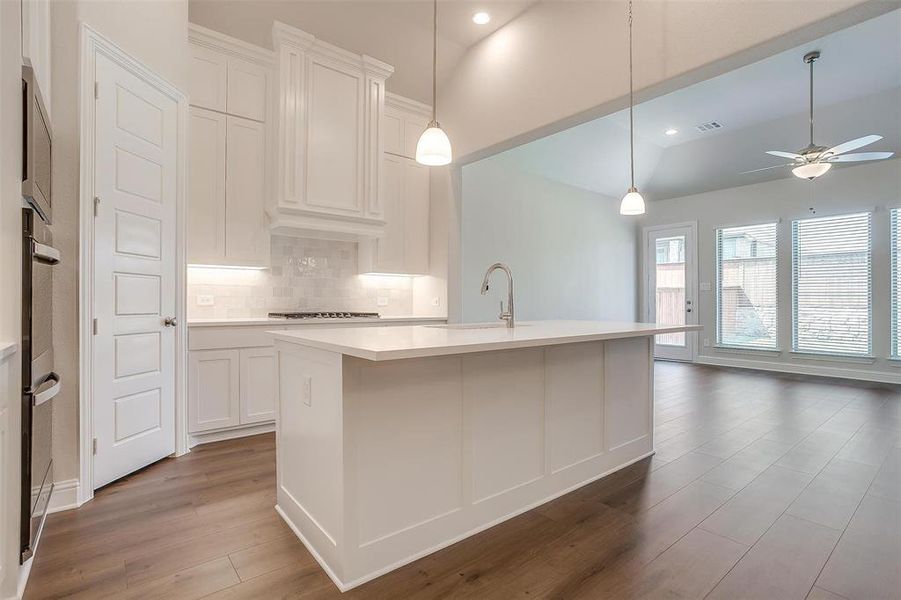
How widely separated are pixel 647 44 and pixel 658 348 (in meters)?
6.40

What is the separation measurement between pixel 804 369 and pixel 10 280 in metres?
8.49

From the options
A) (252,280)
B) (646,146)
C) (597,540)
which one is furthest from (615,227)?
(597,540)

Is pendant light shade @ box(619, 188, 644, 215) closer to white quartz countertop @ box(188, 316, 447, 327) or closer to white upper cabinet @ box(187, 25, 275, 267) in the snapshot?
white quartz countertop @ box(188, 316, 447, 327)

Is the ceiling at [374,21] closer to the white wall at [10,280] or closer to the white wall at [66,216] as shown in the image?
the white wall at [66,216]

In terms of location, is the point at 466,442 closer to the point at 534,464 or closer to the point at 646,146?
the point at 534,464

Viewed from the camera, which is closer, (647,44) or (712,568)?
(712,568)

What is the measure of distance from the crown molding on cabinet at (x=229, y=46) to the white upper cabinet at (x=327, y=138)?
0.58 ft

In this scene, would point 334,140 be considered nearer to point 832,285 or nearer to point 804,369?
point 832,285

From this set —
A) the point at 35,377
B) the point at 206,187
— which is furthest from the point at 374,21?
the point at 35,377

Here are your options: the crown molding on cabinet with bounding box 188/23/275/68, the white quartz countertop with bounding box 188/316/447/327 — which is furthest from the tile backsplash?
the crown molding on cabinet with bounding box 188/23/275/68

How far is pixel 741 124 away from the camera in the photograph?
5867mm

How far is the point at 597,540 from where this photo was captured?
6.51 ft

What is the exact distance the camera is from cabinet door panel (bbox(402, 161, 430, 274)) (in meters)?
4.64

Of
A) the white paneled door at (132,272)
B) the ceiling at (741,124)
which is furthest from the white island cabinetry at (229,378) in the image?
the ceiling at (741,124)
